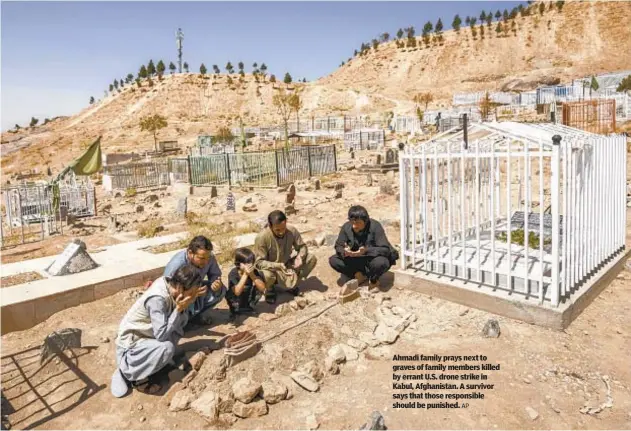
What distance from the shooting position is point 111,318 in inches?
223

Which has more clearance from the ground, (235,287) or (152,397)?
(235,287)

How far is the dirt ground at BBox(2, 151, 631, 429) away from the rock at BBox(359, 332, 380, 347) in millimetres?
91

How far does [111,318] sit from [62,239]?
19.9 feet

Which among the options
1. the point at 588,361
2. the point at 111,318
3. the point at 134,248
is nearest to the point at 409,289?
the point at 588,361

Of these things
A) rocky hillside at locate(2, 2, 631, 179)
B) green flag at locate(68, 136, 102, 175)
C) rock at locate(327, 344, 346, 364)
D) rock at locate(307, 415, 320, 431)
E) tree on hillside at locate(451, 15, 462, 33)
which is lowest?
rock at locate(307, 415, 320, 431)

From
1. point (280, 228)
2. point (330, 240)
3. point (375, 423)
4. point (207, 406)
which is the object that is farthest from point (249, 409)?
point (330, 240)

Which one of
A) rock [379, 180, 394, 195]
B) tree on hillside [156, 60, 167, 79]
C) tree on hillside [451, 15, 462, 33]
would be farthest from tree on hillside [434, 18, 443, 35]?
rock [379, 180, 394, 195]

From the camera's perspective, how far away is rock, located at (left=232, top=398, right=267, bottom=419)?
11.7 ft

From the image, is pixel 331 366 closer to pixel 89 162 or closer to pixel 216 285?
pixel 216 285

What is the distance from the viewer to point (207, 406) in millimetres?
3594

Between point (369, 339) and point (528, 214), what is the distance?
2.26m

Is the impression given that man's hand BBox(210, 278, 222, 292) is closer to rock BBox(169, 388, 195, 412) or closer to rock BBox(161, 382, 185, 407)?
rock BBox(161, 382, 185, 407)

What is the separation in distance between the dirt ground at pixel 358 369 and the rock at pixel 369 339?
3.6 inches

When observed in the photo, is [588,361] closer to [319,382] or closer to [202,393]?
[319,382]
